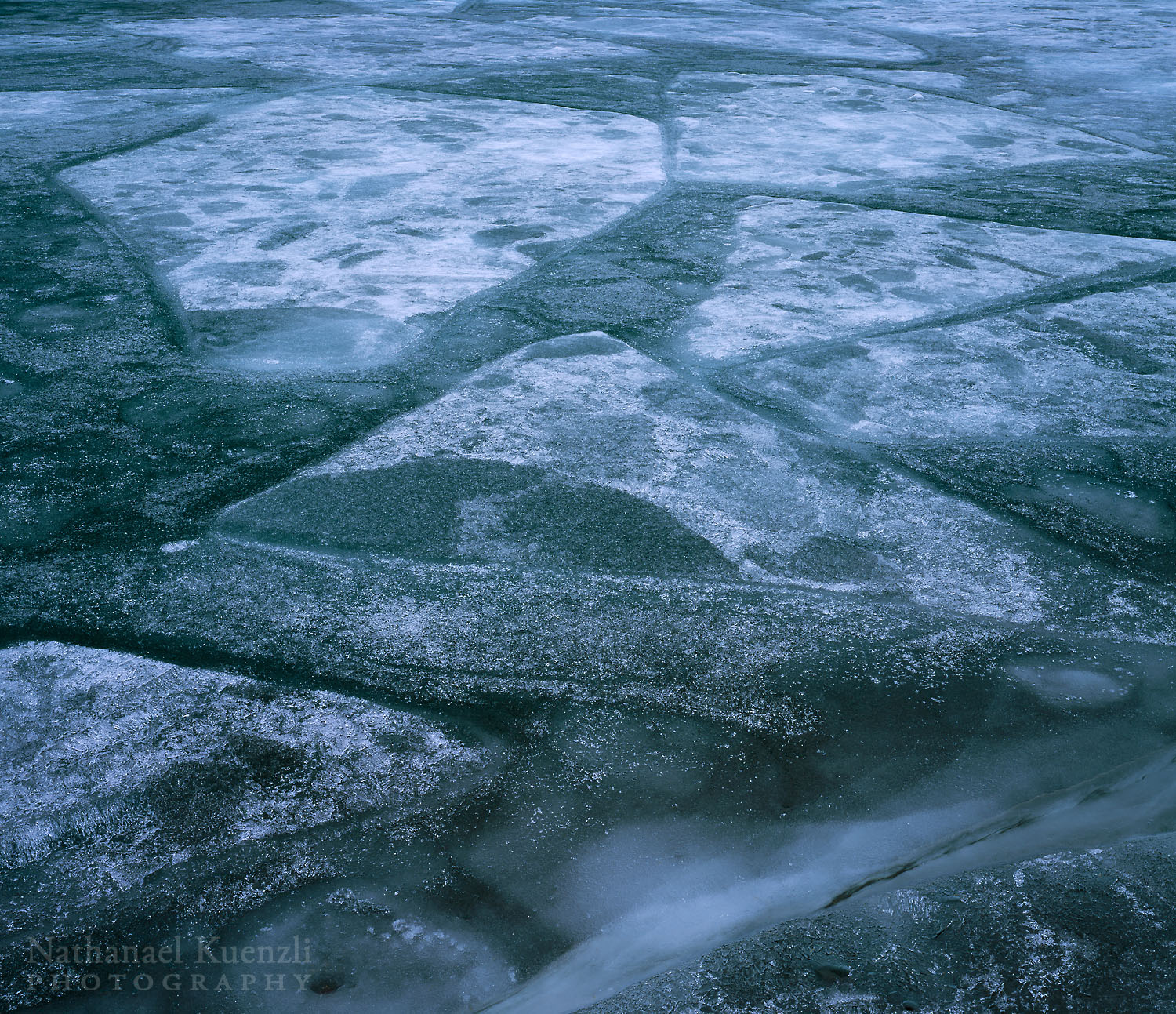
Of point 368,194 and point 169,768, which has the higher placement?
point 368,194

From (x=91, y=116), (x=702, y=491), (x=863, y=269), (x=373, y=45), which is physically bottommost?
(x=702, y=491)

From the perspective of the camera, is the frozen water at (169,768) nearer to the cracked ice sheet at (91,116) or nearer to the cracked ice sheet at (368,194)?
the cracked ice sheet at (368,194)

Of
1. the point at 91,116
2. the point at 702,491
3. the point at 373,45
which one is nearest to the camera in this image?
the point at 702,491

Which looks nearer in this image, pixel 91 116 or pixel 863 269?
pixel 863 269

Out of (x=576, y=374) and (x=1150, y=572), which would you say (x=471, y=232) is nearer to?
(x=576, y=374)

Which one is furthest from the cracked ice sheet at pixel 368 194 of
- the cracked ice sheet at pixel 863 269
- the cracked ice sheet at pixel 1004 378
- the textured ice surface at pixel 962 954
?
the textured ice surface at pixel 962 954

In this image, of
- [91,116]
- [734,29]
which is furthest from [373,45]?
[734,29]

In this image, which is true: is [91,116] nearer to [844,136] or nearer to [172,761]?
[844,136]

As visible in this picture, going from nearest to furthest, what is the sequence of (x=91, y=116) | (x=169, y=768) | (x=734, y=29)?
(x=169, y=768)
(x=91, y=116)
(x=734, y=29)
